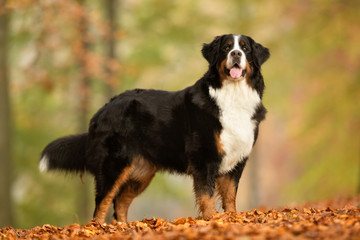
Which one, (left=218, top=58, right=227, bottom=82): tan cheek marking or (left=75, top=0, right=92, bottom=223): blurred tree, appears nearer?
(left=218, top=58, right=227, bottom=82): tan cheek marking

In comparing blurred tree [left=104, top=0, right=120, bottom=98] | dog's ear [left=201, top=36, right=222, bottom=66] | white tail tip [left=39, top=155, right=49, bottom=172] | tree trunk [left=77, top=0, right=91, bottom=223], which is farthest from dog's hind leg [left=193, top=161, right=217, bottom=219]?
tree trunk [left=77, top=0, right=91, bottom=223]

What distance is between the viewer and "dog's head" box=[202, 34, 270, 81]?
5.66 m

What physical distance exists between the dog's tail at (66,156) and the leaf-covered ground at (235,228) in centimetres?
125

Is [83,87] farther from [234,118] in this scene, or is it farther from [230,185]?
[234,118]

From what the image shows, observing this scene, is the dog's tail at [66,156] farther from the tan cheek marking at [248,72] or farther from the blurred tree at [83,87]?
the blurred tree at [83,87]

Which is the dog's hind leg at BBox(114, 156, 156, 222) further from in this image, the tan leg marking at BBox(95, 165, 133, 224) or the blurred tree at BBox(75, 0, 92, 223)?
the blurred tree at BBox(75, 0, 92, 223)

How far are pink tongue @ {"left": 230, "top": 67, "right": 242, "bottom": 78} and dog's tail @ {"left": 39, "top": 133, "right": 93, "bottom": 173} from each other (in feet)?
7.13

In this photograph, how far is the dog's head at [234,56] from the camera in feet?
18.6

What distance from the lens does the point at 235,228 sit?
4305mm

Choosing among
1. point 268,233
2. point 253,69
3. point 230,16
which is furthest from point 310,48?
point 268,233

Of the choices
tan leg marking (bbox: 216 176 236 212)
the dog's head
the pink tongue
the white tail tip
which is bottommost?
tan leg marking (bbox: 216 176 236 212)

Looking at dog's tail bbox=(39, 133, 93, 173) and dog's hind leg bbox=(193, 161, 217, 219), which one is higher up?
dog's tail bbox=(39, 133, 93, 173)

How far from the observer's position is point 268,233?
4027 mm

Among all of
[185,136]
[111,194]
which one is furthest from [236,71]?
[111,194]
